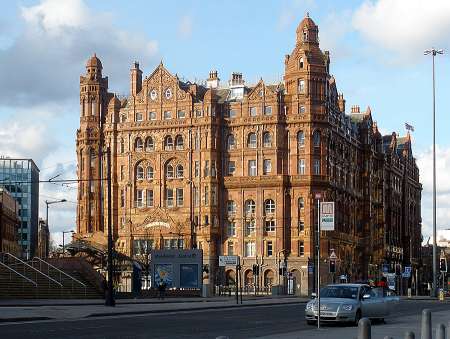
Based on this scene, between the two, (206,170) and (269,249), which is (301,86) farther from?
(269,249)

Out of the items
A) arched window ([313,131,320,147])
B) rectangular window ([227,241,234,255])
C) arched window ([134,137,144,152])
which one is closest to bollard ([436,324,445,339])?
arched window ([313,131,320,147])

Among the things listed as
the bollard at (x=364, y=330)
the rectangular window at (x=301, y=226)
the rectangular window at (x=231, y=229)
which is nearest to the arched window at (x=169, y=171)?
the rectangular window at (x=231, y=229)

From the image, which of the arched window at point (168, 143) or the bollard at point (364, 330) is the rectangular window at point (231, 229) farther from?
the bollard at point (364, 330)

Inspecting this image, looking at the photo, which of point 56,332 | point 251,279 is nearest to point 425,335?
point 56,332

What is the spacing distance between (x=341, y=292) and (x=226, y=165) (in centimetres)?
8281

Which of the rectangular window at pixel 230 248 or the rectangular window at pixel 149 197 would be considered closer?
the rectangular window at pixel 230 248

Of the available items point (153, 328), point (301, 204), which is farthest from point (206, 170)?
point (153, 328)

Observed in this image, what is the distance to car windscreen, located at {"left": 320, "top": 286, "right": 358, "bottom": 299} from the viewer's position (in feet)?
104

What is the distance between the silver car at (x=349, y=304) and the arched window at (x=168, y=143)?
82.7 metres

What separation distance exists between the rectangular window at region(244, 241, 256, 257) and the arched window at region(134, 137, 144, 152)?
60.9 feet

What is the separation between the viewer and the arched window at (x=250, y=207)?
112 metres

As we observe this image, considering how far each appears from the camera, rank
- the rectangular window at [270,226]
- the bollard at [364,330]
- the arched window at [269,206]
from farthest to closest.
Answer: the arched window at [269,206], the rectangular window at [270,226], the bollard at [364,330]

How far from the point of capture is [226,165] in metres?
114

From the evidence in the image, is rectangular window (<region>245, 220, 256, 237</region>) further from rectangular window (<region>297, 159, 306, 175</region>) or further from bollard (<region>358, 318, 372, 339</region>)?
bollard (<region>358, 318, 372, 339</region>)
